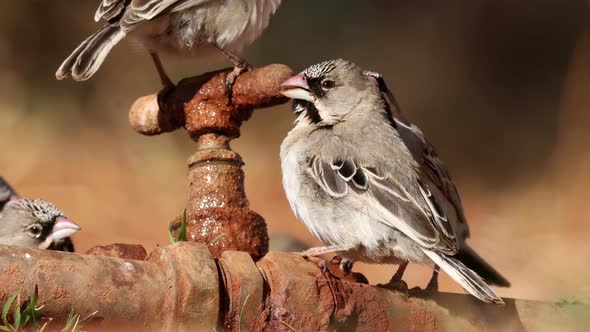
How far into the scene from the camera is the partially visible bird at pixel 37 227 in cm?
526

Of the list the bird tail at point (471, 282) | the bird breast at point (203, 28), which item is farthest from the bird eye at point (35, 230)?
the bird tail at point (471, 282)

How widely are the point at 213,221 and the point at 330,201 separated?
0.45 meters

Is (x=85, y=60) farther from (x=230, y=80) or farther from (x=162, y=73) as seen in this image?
(x=230, y=80)

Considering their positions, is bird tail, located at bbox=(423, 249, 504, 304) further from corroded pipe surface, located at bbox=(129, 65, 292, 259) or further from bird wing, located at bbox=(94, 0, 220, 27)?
bird wing, located at bbox=(94, 0, 220, 27)

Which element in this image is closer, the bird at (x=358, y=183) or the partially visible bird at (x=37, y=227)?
the bird at (x=358, y=183)

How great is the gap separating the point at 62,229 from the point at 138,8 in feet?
3.26

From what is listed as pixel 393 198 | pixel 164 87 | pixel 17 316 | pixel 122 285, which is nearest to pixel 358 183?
pixel 393 198

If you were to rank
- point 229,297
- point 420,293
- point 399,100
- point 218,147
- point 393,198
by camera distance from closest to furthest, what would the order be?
point 229,297, point 420,293, point 393,198, point 218,147, point 399,100

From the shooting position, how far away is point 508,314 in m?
4.07

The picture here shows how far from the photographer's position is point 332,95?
15.2 feet

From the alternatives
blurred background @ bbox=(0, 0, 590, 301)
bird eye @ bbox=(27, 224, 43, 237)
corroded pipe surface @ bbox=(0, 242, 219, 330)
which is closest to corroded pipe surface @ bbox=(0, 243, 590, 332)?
corroded pipe surface @ bbox=(0, 242, 219, 330)

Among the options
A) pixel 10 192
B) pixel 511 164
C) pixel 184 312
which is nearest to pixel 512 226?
pixel 511 164

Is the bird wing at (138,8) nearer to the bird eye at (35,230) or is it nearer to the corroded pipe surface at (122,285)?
the bird eye at (35,230)

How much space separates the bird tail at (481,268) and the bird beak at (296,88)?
1.07 meters
